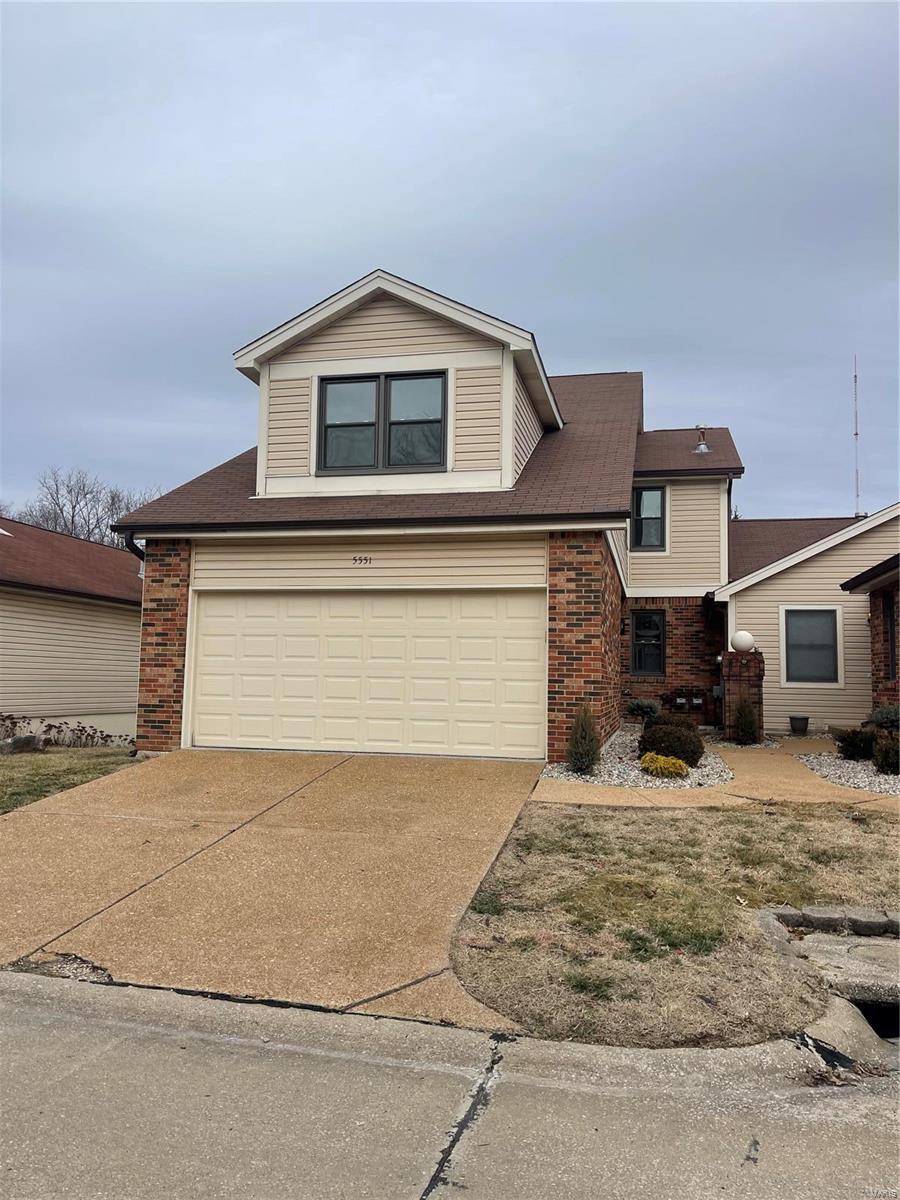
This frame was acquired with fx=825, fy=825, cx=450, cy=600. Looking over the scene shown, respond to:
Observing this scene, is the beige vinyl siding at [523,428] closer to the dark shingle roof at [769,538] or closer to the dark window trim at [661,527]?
the dark window trim at [661,527]

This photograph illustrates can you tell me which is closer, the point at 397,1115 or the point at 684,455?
the point at 397,1115

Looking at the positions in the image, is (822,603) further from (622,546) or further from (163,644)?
(163,644)

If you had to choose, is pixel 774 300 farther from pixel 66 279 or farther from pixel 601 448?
pixel 66 279

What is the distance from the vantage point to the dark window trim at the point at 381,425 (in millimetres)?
11289

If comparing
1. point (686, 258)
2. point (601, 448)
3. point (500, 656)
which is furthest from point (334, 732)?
point (686, 258)

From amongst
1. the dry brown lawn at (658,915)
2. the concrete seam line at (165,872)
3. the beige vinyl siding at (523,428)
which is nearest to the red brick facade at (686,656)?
the beige vinyl siding at (523,428)

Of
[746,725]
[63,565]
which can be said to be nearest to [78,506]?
[63,565]

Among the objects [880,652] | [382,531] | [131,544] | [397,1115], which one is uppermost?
[382,531]

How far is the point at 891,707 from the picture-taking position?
12.3 m

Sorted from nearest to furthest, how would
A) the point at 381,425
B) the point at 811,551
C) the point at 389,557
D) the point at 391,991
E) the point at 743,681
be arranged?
the point at 391,991 < the point at 389,557 < the point at 381,425 < the point at 743,681 < the point at 811,551

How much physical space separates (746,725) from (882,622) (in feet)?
9.54

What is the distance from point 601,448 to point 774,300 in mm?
8740

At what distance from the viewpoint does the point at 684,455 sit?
60.0ft

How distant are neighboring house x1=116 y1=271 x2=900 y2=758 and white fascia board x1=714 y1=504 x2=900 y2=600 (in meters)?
4.87
